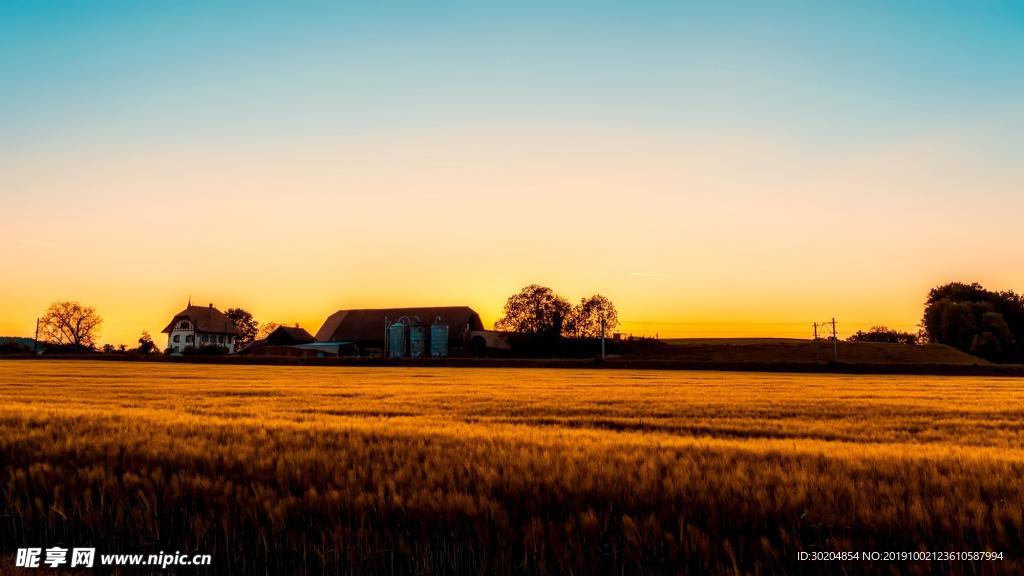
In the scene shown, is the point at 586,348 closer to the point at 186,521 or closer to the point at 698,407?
the point at 698,407

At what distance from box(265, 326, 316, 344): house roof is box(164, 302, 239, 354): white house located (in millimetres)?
9000

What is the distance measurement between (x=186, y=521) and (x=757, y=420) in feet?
38.8

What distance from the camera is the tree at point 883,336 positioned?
136750mm

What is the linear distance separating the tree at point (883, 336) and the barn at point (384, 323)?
86.8 metres

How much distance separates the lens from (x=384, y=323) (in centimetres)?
12569

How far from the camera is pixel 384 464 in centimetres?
594

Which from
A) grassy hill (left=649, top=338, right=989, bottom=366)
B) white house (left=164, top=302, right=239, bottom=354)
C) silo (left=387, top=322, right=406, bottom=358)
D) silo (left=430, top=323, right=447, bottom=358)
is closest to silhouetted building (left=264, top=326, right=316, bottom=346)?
white house (left=164, top=302, right=239, bottom=354)

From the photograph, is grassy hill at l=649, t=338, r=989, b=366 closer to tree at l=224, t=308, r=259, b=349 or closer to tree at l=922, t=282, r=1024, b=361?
tree at l=922, t=282, r=1024, b=361

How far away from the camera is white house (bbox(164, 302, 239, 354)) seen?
133000 millimetres

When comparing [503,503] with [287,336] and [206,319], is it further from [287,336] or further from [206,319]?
[206,319]

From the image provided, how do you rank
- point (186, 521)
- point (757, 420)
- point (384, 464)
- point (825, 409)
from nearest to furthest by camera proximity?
point (186, 521), point (384, 464), point (757, 420), point (825, 409)

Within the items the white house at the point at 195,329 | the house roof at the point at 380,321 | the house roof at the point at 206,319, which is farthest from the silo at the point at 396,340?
the house roof at the point at 206,319

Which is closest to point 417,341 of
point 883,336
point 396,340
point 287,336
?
point 396,340

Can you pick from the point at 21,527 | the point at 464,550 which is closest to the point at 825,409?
the point at 464,550
